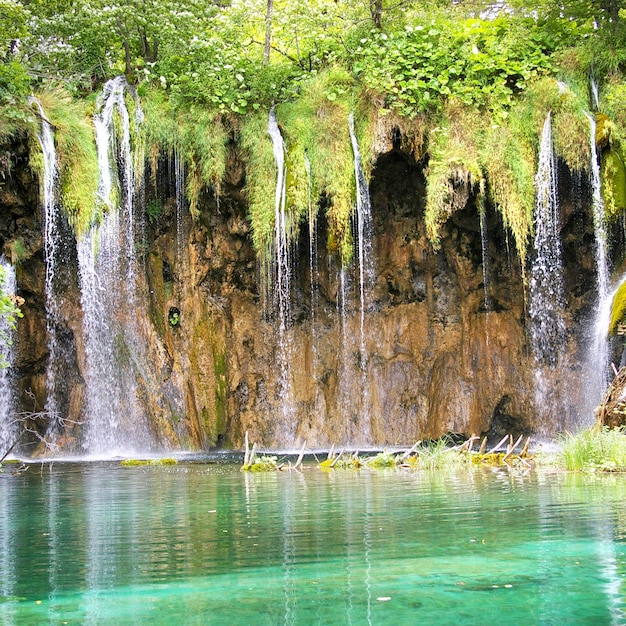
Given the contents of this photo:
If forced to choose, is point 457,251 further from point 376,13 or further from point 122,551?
point 122,551

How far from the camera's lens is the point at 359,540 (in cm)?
528

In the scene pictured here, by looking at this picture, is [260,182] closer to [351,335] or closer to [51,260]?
[351,335]

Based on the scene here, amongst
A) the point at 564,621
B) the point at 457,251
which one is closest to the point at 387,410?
the point at 457,251

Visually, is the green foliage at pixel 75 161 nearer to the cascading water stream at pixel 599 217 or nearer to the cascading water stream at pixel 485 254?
the cascading water stream at pixel 485 254

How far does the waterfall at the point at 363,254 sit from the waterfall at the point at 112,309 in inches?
197

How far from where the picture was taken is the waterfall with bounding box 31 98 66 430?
1734 cm

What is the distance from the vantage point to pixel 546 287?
17.8m

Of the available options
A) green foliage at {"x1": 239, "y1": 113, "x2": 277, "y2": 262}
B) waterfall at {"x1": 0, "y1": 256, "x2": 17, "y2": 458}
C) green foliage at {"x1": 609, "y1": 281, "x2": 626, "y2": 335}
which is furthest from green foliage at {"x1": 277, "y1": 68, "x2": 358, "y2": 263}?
waterfall at {"x1": 0, "y1": 256, "x2": 17, "y2": 458}

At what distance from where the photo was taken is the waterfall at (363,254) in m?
18.1

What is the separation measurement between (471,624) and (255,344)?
16311 mm

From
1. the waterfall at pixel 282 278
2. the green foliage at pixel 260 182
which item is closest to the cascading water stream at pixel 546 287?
the waterfall at pixel 282 278

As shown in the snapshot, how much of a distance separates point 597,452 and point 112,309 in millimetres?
11359

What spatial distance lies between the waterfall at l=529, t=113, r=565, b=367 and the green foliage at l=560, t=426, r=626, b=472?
779 centimetres

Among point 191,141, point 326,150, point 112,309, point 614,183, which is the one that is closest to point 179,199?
point 191,141
